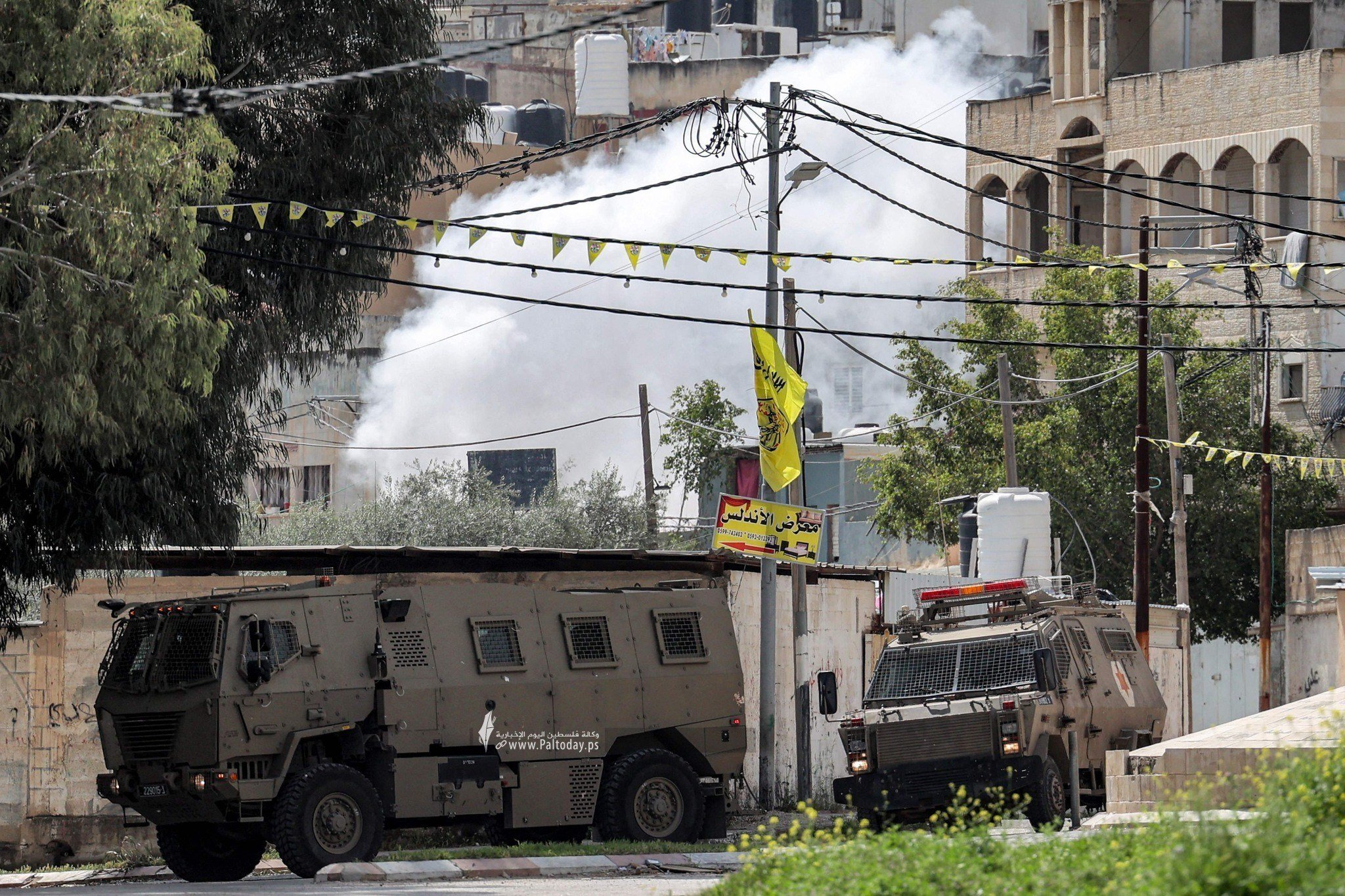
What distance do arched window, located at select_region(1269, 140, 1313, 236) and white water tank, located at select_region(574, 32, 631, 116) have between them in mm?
24947

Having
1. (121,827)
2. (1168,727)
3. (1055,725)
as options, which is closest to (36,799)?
(121,827)

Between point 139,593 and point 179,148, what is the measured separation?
7687mm

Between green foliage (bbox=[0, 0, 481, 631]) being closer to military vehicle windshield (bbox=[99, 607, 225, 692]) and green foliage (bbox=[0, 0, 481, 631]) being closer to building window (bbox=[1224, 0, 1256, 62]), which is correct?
military vehicle windshield (bbox=[99, 607, 225, 692])

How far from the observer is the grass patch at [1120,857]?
791 cm

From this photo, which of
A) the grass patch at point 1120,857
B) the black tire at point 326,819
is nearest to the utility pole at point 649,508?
the black tire at point 326,819

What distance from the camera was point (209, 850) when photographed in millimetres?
18531

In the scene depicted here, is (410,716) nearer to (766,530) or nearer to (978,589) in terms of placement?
(766,530)

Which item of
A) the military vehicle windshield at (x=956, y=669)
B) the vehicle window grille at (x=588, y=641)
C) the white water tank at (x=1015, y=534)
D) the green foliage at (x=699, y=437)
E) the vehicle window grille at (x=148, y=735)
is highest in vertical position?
the green foliage at (x=699, y=437)

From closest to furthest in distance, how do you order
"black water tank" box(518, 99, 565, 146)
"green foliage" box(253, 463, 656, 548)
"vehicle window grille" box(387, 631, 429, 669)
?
"vehicle window grille" box(387, 631, 429, 669), "green foliage" box(253, 463, 656, 548), "black water tank" box(518, 99, 565, 146)

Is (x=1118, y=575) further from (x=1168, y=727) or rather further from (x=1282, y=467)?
(x=1168, y=727)

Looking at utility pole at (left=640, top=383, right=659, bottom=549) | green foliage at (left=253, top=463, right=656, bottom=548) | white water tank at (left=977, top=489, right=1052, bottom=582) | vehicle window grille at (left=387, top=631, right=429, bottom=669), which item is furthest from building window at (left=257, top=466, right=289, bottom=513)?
vehicle window grille at (left=387, top=631, right=429, bottom=669)

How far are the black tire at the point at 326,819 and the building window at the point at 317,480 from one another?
152 ft

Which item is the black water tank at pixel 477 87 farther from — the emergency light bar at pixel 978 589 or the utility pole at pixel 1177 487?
the emergency light bar at pixel 978 589

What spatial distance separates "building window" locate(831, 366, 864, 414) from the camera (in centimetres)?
6981
